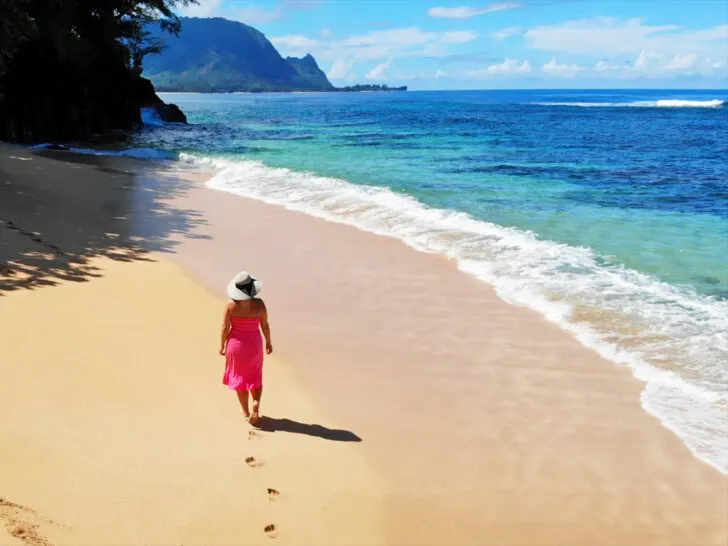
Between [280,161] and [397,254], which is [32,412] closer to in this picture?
[397,254]

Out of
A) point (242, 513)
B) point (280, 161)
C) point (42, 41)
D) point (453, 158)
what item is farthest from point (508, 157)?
point (242, 513)

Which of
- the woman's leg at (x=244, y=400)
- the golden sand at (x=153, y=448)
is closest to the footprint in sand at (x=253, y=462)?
the golden sand at (x=153, y=448)

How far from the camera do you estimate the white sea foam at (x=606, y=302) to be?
632cm

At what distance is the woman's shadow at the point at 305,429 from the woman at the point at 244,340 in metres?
0.11

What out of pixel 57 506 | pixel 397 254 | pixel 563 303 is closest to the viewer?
pixel 57 506

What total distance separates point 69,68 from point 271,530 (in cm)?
3318

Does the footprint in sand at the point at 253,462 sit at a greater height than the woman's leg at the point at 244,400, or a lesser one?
lesser

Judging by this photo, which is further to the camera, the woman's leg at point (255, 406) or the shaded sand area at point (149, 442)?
the woman's leg at point (255, 406)

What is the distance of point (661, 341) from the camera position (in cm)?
782

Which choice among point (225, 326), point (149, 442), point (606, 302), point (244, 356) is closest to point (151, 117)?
point (606, 302)

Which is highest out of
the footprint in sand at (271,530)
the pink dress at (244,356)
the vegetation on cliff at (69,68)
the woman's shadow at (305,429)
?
the vegetation on cliff at (69,68)

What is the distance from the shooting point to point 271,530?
420 centimetres

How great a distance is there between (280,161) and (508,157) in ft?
35.5

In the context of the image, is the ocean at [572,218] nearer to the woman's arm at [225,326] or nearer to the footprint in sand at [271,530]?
the footprint in sand at [271,530]
